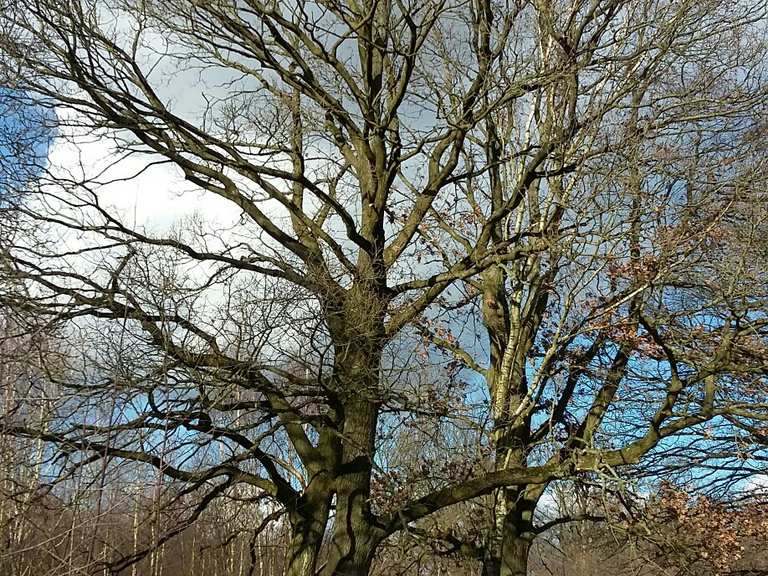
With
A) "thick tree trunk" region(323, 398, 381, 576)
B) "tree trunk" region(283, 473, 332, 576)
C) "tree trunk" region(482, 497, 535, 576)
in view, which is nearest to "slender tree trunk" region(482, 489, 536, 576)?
"tree trunk" region(482, 497, 535, 576)

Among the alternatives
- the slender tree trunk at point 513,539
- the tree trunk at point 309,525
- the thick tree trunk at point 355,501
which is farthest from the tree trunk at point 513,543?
the tree trunk at point 309,525

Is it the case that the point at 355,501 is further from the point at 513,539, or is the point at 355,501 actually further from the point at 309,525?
the point at 513,539

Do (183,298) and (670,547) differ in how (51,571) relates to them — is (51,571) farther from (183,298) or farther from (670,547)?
(670,547)

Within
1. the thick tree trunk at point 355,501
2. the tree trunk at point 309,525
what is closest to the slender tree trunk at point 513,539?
the thick tree trunk at point 355,501

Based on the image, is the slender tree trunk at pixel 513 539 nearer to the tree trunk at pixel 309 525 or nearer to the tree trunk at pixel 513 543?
the tree trunk at pixel 513 543

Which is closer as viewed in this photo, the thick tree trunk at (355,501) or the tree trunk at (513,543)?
the thick tree trunk at (355,501)

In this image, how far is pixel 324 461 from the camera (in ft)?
27.3

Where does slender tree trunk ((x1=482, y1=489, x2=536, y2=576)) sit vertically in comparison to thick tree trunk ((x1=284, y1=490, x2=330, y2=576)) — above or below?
above

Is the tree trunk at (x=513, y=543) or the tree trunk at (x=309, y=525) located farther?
the tree trunk at (x=513, y=543)

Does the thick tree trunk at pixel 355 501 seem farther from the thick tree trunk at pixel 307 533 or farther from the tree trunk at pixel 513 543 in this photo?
the tree trunk at pixel 513 543

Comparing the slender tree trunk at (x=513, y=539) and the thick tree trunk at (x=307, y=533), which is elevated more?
the slender tree trunk at (x=513, y=539)

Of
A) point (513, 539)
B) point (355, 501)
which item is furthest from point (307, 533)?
point (513, 539)

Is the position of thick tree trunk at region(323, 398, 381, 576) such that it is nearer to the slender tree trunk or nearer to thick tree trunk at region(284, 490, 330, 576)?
thick tree trunk at region(284, 490, 330, 576)

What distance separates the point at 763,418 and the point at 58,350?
6.83m
